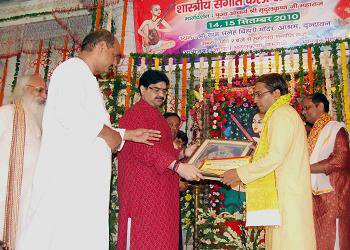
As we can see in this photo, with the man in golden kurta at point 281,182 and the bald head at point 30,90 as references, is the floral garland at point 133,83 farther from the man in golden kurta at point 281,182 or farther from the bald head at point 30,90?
the man in golden kurta at point 281,182

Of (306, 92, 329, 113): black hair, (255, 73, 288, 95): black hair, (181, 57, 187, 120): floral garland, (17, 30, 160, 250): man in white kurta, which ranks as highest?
(181, 57, 187, 120): floral garland

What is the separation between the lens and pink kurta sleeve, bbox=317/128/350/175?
13.3 ft

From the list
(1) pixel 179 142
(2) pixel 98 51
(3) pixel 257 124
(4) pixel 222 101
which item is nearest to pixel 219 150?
(2) pixel 98 51

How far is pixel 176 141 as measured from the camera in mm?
5801

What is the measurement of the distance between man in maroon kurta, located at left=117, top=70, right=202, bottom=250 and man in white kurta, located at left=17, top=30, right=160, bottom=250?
1.81 ft

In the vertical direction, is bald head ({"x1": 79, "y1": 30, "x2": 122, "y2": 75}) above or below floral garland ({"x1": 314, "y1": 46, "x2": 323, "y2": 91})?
below

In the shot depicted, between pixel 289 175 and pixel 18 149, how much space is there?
86.6 inches

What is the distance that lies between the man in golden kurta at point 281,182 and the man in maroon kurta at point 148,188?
1.49 ft

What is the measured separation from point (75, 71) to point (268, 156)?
4.81 ft

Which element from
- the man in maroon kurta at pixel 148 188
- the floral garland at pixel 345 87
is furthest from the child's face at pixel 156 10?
the man in maroon kurta at pixel 148 188

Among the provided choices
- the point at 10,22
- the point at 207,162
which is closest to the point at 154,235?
the point at 207,162

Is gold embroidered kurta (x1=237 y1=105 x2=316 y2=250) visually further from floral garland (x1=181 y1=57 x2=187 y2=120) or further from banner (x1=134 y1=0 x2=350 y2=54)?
banner (x1=134 y1=0 x2=350 y2=54)

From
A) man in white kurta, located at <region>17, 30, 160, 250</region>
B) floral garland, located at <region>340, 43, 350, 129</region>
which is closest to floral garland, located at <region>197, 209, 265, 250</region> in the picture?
floral garland, located at <region>340, 43, 350, 129</region>

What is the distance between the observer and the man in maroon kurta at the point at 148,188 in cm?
287
